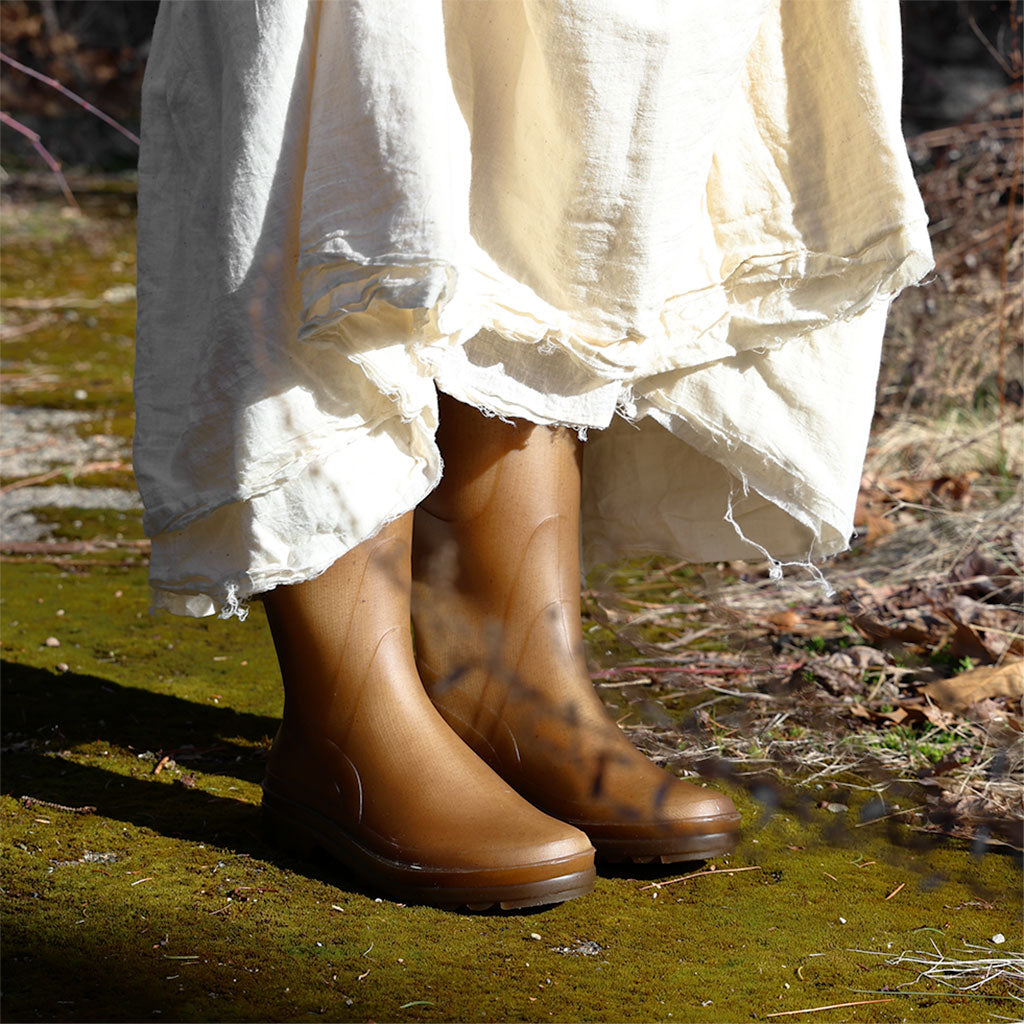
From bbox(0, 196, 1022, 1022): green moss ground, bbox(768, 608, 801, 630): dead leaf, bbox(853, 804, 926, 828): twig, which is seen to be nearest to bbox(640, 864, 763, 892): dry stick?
bbox(0, 196, 1022, 1022): green moss ground

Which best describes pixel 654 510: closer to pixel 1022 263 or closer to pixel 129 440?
pixel 129 440

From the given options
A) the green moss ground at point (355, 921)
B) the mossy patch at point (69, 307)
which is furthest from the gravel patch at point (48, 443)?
the green moss ground at point (355, 921)

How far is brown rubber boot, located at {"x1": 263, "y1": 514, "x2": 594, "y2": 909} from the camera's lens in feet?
3.42

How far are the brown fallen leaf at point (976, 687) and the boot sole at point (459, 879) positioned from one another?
2.37ft

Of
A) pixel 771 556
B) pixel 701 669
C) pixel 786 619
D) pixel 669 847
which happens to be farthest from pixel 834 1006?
pixel 786 619

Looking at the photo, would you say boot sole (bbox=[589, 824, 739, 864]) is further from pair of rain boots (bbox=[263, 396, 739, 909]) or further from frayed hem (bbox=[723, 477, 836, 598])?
frayed hem (bbox=[723, 477, 836, 598])

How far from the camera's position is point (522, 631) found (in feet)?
3.93

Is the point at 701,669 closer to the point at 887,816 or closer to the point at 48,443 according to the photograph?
the point at 887,816

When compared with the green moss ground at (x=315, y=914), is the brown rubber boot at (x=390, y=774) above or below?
above

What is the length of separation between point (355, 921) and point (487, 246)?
2.00 ft

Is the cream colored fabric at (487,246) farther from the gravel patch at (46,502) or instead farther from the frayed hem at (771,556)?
the gravel patch at (46,502)

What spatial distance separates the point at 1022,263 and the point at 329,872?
2.53 m

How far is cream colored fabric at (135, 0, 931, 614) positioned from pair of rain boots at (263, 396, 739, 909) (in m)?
0.11

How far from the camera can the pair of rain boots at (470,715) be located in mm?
1059
